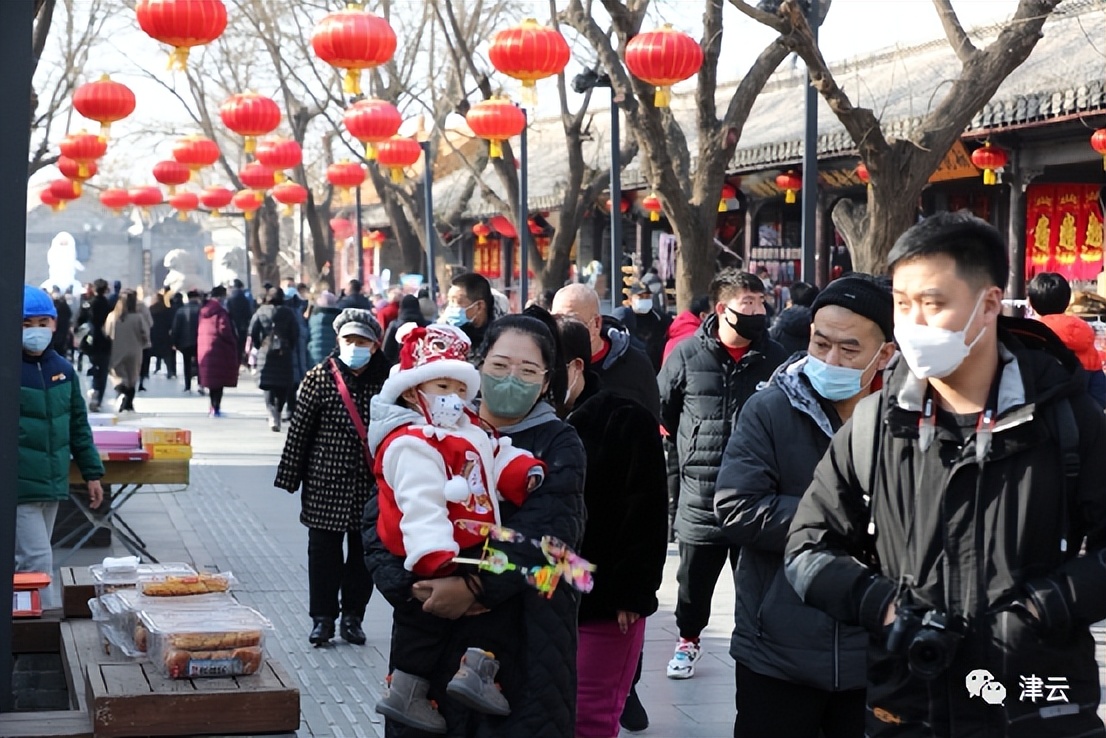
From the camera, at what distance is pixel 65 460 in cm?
784

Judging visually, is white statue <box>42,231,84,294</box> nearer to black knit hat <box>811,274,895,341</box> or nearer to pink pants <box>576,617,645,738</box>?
pink pants <box>576,617,645,738</box>

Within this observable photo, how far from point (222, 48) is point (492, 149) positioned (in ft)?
66.1

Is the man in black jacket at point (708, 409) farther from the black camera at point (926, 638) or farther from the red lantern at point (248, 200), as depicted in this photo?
the red lantern at point (248, 200)

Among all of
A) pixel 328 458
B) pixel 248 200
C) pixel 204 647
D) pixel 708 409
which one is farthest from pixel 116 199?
pixel 204 647

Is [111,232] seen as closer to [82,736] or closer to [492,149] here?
[492,149]

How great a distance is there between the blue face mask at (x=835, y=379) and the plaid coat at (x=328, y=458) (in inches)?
146

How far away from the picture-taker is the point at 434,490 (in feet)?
12.4

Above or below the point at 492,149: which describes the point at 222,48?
above

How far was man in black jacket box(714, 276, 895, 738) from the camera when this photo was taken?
13.1 feet

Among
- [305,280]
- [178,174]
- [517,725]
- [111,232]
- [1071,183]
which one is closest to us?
[517,725]

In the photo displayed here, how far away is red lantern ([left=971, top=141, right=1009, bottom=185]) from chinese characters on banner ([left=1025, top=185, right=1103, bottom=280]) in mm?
1356

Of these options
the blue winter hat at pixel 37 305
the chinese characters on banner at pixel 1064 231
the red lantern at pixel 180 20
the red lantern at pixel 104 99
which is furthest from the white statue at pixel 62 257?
the blue winter hat at pixel 37 305

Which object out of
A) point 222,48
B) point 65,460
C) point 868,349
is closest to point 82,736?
point 868,349

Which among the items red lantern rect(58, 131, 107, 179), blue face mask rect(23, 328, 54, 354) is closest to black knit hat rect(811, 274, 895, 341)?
blue face mask rect(23, 328, 54, 354)
